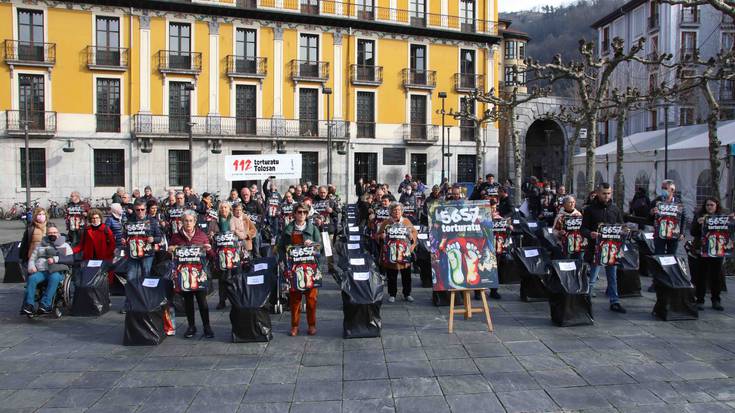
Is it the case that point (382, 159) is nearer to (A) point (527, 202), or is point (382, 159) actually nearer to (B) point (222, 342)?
(A) point (527, 202)

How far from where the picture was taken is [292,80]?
3512 centimetres

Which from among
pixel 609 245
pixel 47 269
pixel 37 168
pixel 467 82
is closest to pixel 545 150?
pixel 467 82

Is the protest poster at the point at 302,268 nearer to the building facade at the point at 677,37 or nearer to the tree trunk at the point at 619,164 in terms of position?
the tree trunk at the point at 619,164

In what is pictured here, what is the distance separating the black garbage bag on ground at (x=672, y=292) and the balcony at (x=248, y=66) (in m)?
28.7

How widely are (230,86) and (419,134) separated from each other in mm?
12068

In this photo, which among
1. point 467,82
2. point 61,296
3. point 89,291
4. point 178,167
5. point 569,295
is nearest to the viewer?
point 569,295

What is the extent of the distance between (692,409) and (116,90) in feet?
106

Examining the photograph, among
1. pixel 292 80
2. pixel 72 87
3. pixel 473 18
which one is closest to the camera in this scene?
pixel 72 87

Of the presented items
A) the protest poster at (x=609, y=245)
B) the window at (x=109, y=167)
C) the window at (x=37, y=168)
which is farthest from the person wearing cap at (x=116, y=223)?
the window at (x=37, y=168)

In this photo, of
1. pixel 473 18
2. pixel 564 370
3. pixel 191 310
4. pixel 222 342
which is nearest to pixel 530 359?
pixel 564 370

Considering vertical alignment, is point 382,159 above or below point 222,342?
above

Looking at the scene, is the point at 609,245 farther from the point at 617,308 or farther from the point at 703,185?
the point at 703,185

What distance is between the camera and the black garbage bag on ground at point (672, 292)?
8.65 metres

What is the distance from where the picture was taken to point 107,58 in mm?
31750
